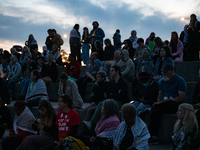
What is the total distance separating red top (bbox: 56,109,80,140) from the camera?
5418 mm

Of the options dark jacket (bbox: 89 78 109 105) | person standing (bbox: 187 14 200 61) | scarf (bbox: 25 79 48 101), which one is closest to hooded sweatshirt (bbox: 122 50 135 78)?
dark jacket (bbox: 89 78 109 105)

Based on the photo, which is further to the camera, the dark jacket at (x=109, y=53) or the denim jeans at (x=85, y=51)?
the denim jeans at (x=85, y=51)

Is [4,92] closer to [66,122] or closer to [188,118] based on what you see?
[66,122]

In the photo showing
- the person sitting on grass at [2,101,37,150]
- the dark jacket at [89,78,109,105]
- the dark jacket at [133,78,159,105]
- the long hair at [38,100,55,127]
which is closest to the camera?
the long hair at [38,100,55,127]

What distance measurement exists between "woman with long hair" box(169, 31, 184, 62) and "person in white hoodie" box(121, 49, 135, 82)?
6.76 ft

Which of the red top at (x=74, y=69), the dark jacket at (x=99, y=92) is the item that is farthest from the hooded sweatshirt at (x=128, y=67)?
the red top at (x=74, y=69)

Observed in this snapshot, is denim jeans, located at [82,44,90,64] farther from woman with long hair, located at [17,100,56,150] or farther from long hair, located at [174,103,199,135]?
long hair, located at [174,103,199,135]

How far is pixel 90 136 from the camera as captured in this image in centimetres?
543

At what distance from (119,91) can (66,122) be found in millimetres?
1472

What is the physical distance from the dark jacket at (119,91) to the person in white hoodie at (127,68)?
5.27 feet

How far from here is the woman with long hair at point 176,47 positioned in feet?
31.3

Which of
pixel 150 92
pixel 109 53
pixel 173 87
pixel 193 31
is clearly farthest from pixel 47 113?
pixel 193 31

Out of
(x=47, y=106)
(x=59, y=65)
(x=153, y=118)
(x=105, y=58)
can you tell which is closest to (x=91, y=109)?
(x=47, y=106)

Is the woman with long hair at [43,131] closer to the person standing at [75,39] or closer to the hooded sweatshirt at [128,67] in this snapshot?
the hooded sweatshirt at [128,67]
